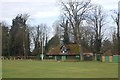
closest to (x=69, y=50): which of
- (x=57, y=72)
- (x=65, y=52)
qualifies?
(x=65, y=52)

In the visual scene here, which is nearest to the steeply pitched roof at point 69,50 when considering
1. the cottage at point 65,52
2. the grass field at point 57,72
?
the cottage at point 65,52

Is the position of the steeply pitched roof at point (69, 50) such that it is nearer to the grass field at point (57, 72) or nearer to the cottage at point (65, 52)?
the cottage at point (65, 52)

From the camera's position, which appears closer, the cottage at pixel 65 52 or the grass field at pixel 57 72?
the grass field at pixel 57 72

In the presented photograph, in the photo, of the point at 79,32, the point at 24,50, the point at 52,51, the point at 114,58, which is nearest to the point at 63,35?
the point at 52,51

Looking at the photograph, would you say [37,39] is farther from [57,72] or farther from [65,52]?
[57,72]

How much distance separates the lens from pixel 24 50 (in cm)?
10125

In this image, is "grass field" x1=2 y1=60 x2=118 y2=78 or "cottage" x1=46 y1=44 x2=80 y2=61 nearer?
"grass field" x1=2 y1=60 x2=118 y2=78

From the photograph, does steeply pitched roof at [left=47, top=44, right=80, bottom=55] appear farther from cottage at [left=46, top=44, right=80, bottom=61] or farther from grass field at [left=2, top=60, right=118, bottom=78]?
grass field at [left=2, top=60, right=118, bottom=78]

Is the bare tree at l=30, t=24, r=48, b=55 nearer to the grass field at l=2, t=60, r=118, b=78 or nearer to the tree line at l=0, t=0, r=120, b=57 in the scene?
the tree line at l=0, t=0, r=120, b=57

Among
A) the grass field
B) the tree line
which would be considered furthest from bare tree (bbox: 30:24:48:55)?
the grass field

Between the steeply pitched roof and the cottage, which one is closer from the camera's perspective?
the cottage

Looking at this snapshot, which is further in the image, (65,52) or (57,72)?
(65,52)

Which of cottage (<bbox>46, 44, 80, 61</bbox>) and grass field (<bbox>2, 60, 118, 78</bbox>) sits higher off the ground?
cottage (<bbox>46, 44, 80, 61</bbox>)

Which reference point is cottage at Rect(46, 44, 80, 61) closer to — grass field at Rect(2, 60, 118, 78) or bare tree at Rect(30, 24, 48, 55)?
bare tree at Rect(30, 24, 48, 55)
